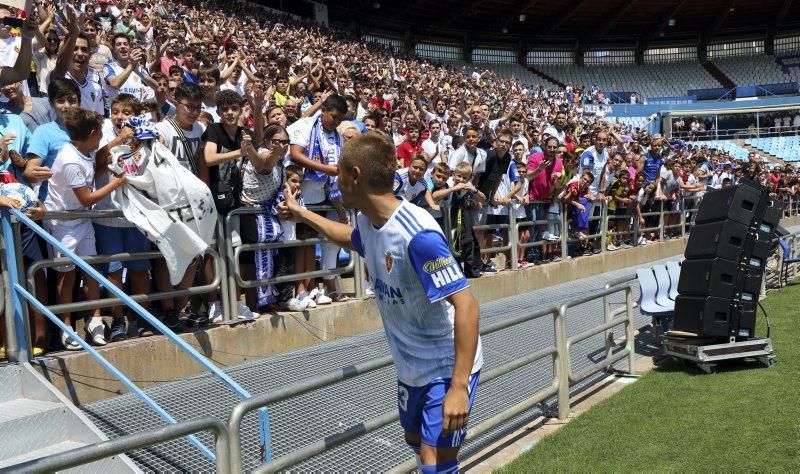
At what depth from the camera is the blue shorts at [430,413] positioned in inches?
109

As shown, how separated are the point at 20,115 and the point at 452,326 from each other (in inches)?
160

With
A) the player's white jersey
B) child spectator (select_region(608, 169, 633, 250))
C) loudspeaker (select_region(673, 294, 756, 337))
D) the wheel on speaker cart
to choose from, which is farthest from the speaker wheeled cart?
child spectator (select_region(608, 169, 633, 250))

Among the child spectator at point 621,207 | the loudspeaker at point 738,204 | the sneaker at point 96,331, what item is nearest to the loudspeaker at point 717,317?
the loudspeaker at point 738,204

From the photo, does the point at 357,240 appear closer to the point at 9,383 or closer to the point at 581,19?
the point at 9,383

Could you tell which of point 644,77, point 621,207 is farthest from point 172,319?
point 644,77

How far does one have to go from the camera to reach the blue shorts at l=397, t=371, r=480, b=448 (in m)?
2.76

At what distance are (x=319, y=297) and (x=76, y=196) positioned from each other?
100 inches

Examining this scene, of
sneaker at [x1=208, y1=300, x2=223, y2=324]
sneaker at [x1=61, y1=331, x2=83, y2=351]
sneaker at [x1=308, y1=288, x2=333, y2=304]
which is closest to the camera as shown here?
sneaker at [x1=61, y1=331, x2=83, y2=351]

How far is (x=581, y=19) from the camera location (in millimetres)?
45625

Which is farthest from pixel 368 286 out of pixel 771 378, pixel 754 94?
pixel 754 94

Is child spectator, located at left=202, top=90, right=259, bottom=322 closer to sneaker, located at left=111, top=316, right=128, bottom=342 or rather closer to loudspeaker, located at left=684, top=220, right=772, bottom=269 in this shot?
sneaker, located at left=111, top=316, right=128, bottom=342

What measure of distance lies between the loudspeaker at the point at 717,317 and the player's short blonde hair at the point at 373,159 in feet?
17.1

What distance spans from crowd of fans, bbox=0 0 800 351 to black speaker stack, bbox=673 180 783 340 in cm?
271

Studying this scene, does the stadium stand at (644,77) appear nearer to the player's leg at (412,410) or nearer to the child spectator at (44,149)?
the child spectator at (44,149)
